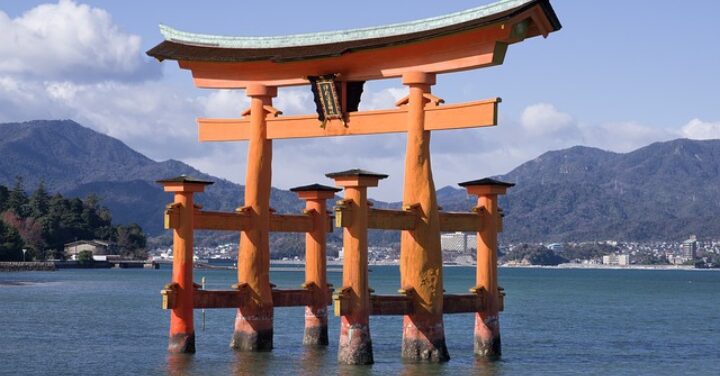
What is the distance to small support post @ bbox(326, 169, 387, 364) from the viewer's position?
30328 millimetres

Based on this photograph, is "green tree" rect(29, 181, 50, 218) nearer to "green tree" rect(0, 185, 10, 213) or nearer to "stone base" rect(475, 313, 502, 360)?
"green tree" rect(0, 185, 10, 213)

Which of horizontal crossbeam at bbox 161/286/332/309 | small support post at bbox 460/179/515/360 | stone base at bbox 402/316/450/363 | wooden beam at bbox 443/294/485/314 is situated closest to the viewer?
stone base at bbox 402/316/450/363

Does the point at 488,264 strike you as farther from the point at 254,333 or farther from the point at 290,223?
the point at 254,333

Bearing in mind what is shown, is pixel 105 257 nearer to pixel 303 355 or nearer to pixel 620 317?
pixel 620 317

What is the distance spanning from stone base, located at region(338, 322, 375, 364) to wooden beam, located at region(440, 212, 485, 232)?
3.66 metres

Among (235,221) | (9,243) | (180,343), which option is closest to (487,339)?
(235,221)

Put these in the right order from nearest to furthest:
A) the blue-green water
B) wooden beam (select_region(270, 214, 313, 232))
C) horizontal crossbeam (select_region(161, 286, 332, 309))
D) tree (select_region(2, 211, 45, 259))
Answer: horizontal crossbeam (select_region(161, 286, 332, 309)), the blue-green water, wooden beam (select_region(270, 214, 313, 232)), tree (select_region(2, 211, 45, 259))

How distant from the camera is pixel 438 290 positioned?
31.7m

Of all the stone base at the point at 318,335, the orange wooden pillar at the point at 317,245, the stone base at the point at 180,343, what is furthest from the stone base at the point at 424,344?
the stone base at the point at 318,335

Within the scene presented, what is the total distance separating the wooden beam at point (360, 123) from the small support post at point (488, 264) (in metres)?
3.01

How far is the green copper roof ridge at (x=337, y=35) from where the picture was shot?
30.8m

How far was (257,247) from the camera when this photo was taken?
35188mm

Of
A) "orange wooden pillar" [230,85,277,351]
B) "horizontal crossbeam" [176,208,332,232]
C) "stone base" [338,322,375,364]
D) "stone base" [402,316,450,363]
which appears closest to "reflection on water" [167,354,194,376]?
"orange wooden pillar" [230,85,277,351]

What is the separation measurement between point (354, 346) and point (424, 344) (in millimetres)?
1965
